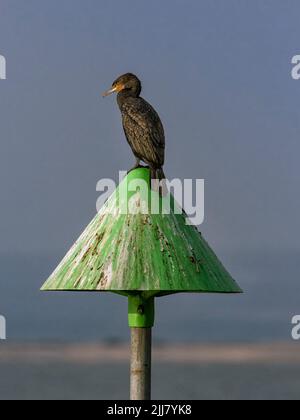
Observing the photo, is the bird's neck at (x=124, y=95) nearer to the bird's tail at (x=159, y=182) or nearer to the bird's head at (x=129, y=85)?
the bird's head at (x=129, y=85)

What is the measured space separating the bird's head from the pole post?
309 centimetres

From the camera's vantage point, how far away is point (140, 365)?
1142 cm

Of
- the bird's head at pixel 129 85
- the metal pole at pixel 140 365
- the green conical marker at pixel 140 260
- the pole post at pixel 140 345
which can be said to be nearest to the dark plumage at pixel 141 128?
the bird's head at pixel 129 85

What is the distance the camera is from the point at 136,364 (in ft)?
37.5

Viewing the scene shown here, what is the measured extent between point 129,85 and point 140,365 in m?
3.90

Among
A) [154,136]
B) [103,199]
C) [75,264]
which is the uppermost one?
[154,136]

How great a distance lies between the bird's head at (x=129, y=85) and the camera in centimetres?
1350

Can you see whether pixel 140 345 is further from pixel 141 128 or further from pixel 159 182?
pixel 141 128

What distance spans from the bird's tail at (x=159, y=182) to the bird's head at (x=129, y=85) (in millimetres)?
1658

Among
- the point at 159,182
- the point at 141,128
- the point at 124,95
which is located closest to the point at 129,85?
the point at 124,95
